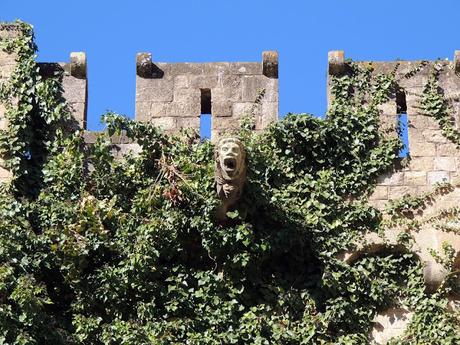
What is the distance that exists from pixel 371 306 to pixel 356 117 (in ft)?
7.64

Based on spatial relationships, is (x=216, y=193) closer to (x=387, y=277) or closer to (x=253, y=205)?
(x=253, y=205)

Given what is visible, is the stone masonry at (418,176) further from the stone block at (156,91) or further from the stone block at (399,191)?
Result: the stone block at (156,91)

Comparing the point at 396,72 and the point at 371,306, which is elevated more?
the point at 396,72

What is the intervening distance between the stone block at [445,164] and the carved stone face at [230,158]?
2.36 metres

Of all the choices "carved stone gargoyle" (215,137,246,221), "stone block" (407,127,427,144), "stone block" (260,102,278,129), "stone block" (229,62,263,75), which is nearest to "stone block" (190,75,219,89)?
"stone block" (229,62,263,75)

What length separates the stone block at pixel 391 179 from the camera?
16.8 m

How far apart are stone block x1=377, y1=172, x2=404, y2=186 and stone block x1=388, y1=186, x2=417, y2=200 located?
5 centimetres

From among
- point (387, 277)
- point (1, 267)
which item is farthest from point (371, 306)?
point (1, 267)

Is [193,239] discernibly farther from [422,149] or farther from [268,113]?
[422,149]

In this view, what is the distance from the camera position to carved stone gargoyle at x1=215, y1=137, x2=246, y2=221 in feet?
52.1

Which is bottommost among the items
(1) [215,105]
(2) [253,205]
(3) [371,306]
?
(3) [371,306]

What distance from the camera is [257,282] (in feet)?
A: 52.9

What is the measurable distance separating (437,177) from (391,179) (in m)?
0.50

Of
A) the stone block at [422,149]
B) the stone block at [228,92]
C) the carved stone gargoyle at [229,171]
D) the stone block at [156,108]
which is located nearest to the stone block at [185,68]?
the stone block at [228,92]
